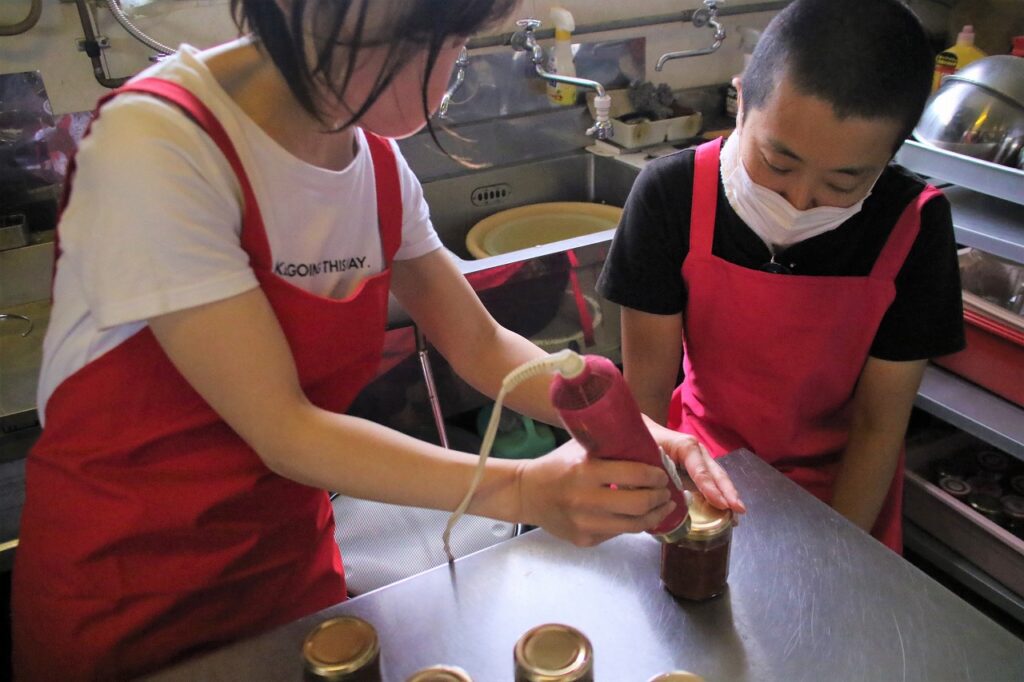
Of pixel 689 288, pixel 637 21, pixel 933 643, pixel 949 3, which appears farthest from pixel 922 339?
pixel 949 3

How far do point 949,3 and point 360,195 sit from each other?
2152 millimetres

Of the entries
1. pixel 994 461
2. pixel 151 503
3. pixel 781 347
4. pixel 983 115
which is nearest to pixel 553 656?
pixel 151 503

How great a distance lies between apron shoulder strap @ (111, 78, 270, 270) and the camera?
2.13 feet

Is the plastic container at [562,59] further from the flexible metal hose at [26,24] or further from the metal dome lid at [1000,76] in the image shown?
the flexible metal hose at [26,24]

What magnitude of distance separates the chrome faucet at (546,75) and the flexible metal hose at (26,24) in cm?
106

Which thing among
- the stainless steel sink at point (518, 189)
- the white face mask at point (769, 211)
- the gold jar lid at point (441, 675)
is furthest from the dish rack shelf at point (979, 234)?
the gold jar lid at point (441, 675)

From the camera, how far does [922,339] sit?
1128 millimetres

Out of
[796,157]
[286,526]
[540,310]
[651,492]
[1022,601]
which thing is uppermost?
[796,157]

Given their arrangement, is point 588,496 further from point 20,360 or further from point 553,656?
point 20,360

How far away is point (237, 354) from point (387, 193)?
30cm

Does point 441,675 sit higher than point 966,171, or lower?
lower

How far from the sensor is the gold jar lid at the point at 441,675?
2.13ft

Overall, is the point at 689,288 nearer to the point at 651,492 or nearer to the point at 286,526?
the point at 651,492

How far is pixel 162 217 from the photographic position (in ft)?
2.00
